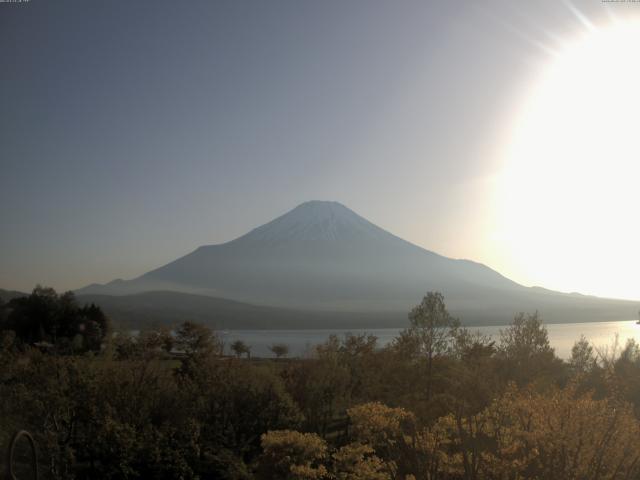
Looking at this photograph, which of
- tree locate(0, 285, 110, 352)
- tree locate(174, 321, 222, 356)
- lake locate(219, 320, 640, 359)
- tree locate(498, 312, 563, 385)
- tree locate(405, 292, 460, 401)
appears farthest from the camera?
lake locate(219, 320, 640, 359)

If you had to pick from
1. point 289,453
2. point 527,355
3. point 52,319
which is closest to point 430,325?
point 527,355

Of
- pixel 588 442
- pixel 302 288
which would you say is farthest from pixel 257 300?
pixel 588 442

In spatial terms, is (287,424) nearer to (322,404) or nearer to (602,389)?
(322,404)

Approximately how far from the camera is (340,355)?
960 inches

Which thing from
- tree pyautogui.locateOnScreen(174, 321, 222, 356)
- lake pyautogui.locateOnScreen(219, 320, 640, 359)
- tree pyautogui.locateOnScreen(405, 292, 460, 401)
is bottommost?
lake pyautogui.locateOnScreen(219, 320, 640, 359)

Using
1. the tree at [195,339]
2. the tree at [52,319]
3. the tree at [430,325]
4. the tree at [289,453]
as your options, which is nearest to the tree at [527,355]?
the tree at [430,325]

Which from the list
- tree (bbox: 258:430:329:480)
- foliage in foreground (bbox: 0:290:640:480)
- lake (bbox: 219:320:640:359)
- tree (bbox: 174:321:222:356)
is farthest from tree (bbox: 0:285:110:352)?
tree (bbox: 258:430:329:480)

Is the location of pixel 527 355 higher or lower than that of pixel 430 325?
lower

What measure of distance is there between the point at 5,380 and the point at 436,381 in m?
14.3

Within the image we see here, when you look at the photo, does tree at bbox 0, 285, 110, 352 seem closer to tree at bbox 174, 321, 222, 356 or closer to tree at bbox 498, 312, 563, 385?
tree at bbox 174, 321, 222, 356

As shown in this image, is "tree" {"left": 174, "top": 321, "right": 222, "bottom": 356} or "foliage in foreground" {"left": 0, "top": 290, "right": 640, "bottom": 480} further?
"tree" {"left": 174, "top": 321, "right": 222, "bottom": 356}

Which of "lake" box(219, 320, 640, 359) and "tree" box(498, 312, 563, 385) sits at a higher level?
"tree" box(498, 312, 563, 385)

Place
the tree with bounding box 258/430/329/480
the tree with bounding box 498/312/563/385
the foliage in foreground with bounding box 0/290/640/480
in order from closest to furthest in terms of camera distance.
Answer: the foliage in foreground with bounding box 0/290/640/480 < the tree with bounding box 258/430/329/480 < the tree with bounding box 498/312/563/385

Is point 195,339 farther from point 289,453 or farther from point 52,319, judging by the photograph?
point 289,453
